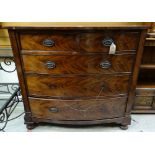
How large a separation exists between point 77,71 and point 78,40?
9.6 inches

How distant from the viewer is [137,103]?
71.2 inches

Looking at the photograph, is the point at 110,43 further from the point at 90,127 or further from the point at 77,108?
the point at 90,127

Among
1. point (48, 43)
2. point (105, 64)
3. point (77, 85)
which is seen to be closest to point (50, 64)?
point (48, 43)

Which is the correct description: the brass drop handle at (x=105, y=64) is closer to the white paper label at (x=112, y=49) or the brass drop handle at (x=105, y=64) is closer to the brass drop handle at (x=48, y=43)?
the white paper label at (x=112, y=49)

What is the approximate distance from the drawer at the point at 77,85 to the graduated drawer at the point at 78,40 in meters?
→ 0.23

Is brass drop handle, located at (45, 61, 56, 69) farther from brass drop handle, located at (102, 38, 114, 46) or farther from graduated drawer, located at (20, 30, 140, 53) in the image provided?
brass drop handle, located at (102, 38, 114, 46)

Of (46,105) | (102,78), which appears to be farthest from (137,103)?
(46,105)

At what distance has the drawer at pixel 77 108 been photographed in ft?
4.84

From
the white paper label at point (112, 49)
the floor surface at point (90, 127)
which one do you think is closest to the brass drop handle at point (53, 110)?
the floor surface at point (90, 127)

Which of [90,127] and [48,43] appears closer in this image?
[48,43]

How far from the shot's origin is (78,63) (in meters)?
1.29

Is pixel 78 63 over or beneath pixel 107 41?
beneath

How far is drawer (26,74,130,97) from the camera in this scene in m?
1.36
